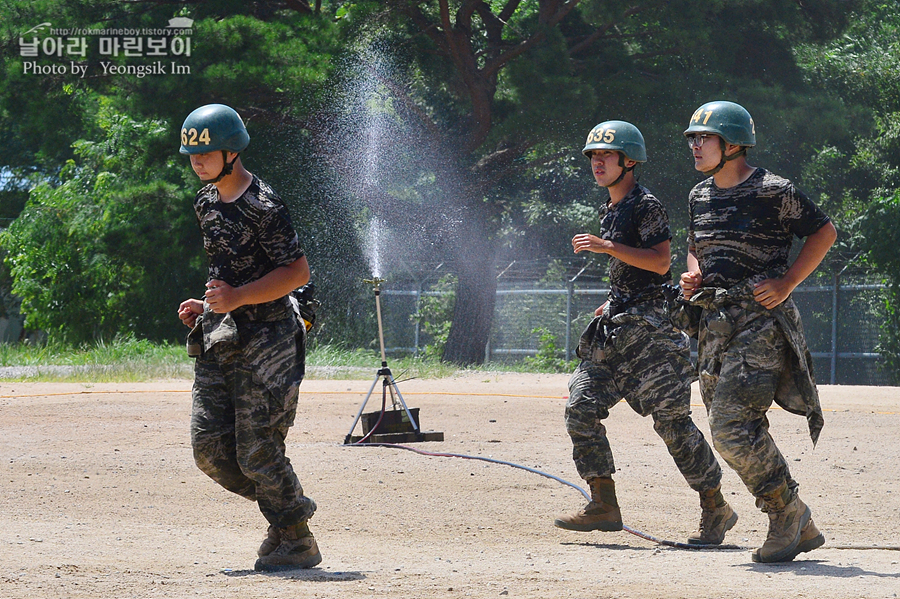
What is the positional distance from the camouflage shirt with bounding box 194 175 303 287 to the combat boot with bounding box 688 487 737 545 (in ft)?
7.63

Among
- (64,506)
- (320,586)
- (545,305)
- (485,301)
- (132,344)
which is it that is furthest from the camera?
(545,305)

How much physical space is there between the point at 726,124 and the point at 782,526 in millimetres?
1669

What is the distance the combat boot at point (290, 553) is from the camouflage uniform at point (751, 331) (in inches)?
67.1

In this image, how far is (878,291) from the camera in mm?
19016

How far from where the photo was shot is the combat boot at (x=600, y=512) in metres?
5.42

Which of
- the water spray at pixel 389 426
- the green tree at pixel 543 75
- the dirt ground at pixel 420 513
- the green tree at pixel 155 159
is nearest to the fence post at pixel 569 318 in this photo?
the green tree at pixel 543 75

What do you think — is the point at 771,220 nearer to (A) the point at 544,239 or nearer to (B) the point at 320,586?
(B) the point at 320,586

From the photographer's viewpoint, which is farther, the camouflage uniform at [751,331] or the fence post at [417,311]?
the fence post at [417,311]

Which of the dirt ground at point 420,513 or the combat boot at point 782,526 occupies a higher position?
the combat boot at point 782,526

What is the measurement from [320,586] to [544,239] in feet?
72.4

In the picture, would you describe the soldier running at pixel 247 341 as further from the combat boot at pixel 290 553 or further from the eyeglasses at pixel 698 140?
the eyeglasses at pixel 698 140

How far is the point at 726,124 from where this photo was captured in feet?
15.4

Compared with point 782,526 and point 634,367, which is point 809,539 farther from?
point 634,367

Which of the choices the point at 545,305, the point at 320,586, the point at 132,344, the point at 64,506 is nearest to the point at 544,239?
the point at 545,305
